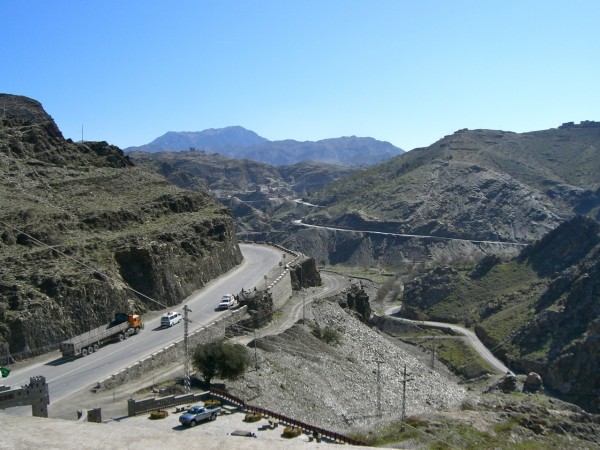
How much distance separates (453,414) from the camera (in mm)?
33250

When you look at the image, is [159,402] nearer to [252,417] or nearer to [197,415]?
[197,415]

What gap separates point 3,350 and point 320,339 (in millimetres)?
21365

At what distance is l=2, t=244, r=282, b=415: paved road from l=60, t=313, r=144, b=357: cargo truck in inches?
13.9

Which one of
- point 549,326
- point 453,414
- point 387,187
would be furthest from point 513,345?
point 387,187

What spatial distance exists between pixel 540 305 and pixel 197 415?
173 feet

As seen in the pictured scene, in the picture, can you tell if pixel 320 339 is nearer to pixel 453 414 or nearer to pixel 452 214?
pixel 453 414

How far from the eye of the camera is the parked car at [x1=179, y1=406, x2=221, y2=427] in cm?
2380

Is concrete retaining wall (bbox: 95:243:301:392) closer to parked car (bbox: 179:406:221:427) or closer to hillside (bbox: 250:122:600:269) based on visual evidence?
parked car (bbox: 179:406:221:427)

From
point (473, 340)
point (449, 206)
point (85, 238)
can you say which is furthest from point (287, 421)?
point (449, 206)

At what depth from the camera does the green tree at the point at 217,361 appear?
29625 mm

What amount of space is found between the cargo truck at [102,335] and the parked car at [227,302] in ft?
20.4

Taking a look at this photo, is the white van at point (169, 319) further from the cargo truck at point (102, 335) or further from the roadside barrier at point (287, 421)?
the roadside barrier at point (287, 421)

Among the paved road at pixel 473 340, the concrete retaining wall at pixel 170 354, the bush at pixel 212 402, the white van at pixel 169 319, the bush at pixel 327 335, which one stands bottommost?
the paved road at pixel 473 340

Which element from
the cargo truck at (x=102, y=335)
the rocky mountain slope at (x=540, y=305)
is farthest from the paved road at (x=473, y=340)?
the cargo truck at (x=102, y=335)
